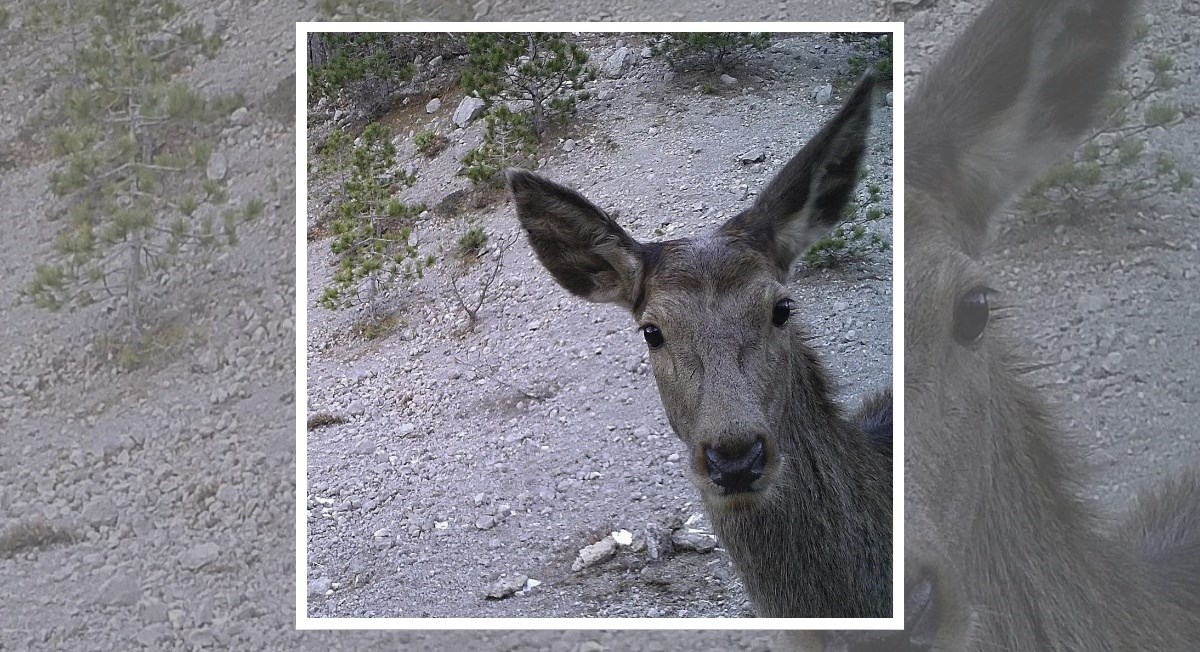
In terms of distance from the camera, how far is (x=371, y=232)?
2.36 meters

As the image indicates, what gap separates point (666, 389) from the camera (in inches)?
78.8

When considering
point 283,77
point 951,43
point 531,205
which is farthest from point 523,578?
point 951,43

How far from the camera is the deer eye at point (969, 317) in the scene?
1.97m

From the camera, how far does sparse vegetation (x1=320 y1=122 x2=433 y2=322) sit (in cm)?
236

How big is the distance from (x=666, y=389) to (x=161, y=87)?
1604 millimetres

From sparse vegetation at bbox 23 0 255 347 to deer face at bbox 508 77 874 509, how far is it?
0.96 meters

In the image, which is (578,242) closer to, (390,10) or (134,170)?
(390,10)

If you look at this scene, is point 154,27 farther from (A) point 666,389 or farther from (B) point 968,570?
(B) point 968,570

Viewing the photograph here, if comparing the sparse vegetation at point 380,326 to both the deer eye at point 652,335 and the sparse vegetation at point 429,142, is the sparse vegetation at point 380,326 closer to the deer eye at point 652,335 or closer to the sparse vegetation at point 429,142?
the sparse vegetation at point 429,142

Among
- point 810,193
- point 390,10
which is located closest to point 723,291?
point 810,193

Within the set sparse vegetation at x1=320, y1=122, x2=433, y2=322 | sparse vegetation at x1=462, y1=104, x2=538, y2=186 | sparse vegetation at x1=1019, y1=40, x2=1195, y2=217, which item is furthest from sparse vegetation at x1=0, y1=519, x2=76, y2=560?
sparse vegetation at x1=1019, y1=40, x2=1195, y2=217

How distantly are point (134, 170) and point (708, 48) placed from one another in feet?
5.01

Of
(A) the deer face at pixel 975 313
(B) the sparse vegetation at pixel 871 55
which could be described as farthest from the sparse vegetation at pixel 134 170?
(A) the deer face at pixel 975 313

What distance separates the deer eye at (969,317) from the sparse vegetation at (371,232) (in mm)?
1224
